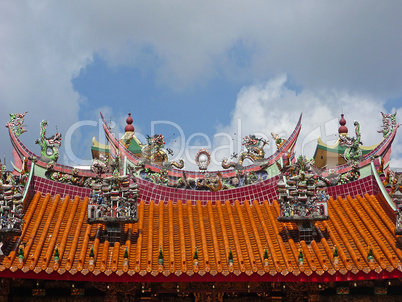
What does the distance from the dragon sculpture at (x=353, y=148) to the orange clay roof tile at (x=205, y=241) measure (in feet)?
5.69

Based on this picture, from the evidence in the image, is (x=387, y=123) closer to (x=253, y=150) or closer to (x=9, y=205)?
(x=253, y=150)

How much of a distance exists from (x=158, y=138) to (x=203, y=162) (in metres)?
1.73

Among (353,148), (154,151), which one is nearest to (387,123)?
(353,148)

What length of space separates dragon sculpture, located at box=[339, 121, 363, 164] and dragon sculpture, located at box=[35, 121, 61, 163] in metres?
8.93

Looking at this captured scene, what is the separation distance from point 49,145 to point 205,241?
6.09 metres

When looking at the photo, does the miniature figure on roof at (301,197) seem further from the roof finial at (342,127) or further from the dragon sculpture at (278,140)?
the roof finial at (342,127)

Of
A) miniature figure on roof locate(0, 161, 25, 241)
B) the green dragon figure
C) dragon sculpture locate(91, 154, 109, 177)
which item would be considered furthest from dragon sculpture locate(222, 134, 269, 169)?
miniature figure on roof locate(0, 161, 25, 241)

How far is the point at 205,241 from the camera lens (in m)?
13.6

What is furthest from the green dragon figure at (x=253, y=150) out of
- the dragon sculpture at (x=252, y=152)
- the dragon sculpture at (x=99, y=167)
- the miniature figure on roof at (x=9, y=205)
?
the miniature figure on roof at (x=9, y=205)

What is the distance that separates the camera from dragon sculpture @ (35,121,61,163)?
16.4 m

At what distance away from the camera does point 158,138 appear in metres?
17.8

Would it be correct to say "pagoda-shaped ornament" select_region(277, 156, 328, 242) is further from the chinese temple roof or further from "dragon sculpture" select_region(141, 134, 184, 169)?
"dragon sculpture" select_region(141, 134, 184, 169)

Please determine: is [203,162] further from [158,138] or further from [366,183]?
[366,183]

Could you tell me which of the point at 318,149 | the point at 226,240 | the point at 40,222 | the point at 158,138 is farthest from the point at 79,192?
the point at 318,149
